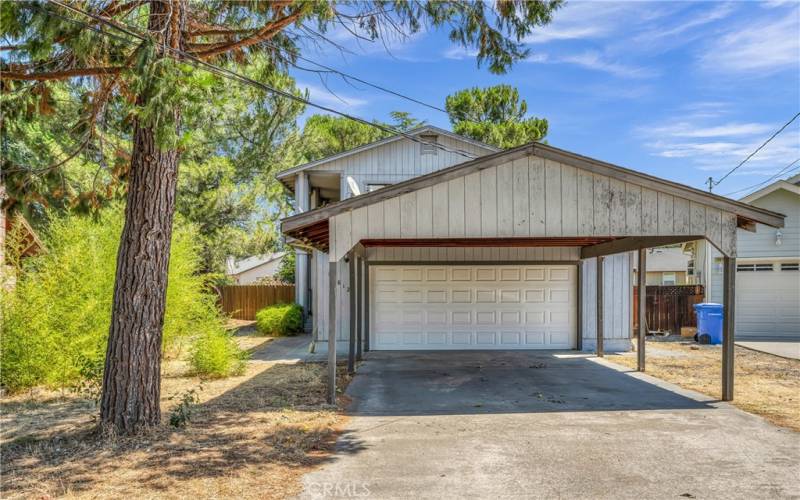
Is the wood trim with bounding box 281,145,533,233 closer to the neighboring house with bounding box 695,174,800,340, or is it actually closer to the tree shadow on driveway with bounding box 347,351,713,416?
the tree shadow on driveway with bounding box 347,351,713,416

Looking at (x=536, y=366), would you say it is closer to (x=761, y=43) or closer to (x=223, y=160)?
(x=761, y=43)

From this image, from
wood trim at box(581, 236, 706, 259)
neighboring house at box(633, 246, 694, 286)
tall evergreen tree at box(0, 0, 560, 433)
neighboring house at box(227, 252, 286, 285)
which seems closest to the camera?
tall evergreen tree at box(0, 0, 560, 433)

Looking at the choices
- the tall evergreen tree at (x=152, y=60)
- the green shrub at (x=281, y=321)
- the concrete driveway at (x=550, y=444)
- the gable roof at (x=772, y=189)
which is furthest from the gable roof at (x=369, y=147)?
the gable roof at (x=772, y=189)

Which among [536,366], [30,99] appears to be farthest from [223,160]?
[536,366]

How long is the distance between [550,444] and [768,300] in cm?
1312

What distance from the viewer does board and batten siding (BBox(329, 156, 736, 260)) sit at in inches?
288

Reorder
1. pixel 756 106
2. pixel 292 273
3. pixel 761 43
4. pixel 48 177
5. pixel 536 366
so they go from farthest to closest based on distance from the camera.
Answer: pixel 292 273 → pixel 756 106 → pixel 761 43 → pixel 536 366 → pixel 48 177

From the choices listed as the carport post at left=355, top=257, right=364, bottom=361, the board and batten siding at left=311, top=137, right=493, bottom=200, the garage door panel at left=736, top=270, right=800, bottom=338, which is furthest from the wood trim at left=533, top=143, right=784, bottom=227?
the garage door panel at left=736, top=270, right=800, bottom=338

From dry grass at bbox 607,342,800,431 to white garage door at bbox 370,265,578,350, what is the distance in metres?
1.71

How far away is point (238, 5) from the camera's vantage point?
689cm

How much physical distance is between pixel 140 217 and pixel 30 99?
3.10 meters

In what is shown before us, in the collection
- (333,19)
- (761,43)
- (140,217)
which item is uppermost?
(761,43)

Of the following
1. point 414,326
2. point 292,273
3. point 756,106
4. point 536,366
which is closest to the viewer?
point 536,366

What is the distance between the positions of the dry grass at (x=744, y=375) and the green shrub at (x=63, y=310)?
762 cm
